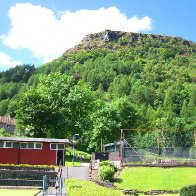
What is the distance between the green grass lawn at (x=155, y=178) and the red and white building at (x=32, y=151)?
37.5 feet

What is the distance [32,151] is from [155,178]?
16.4 meters

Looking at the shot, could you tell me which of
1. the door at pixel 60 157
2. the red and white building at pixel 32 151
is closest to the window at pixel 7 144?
the red and white building at pixel 32 151

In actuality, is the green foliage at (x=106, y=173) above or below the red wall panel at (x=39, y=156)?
below

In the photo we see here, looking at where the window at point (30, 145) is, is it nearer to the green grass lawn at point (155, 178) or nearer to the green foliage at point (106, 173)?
the green grass lawn at point (155, 178)

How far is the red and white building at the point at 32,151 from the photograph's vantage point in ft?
143

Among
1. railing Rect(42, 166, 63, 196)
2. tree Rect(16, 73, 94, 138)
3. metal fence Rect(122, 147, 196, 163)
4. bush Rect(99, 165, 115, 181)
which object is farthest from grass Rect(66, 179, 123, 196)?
tree Rect(16, 73, 94, 138)

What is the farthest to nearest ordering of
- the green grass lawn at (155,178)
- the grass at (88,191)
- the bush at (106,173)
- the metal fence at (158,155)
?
1. the metal fence at (158,155)
2. the bush at (106,173)
3. the green grass lawn at (155,178)
4. the grass at (88,191)

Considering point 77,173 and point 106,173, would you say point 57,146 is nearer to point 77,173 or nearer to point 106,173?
point 77,173

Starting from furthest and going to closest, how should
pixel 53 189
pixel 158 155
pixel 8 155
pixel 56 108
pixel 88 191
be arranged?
pixel 56 108 → pixel 8 155 → pixel 158 155 → pixel 53 189 → pixel 88 191

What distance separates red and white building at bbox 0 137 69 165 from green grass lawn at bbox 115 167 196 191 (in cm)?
1142

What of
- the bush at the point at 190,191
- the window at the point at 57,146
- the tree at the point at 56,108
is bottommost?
the bush at the point at 190,191

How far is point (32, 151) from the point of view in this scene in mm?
44188

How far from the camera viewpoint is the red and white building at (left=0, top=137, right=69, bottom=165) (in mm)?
→ 43438

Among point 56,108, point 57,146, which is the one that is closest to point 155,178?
point 57,146
